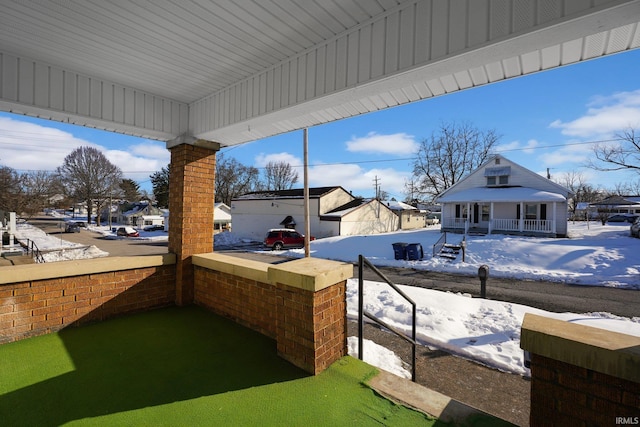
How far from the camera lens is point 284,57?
3244 mm

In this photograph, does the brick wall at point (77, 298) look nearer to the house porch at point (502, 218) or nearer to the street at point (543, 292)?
the street at point (543, 292)

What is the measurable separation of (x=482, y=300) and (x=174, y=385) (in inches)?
264

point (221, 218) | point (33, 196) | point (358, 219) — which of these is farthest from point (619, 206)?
point (33, 196)

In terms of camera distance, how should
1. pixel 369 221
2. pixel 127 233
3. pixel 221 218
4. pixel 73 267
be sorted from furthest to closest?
pixel 221 218 → pixel 127 233 → pixel 369 221 → pixel 73 267

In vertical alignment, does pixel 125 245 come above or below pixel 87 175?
below

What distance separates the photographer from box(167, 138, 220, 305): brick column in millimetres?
4457

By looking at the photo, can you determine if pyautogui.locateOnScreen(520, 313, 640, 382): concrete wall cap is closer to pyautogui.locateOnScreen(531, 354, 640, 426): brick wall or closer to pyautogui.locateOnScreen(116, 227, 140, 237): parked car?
pyautogui.locateOnScreen(531, 354, 640, 426): brick wall

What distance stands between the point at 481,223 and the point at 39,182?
149 feet

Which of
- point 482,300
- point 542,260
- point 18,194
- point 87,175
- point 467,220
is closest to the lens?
point 482,300

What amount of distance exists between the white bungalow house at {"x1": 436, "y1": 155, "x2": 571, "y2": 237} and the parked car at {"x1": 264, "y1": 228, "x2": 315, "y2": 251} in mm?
11855

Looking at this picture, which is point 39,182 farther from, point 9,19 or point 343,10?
point 343,10

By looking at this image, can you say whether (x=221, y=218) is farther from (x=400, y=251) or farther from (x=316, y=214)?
(x=400, y=251)

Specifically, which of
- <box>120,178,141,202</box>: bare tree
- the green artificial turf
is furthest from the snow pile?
<box>120,178,141,202</box>: bare tree

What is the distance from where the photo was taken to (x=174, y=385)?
99.0 inches
